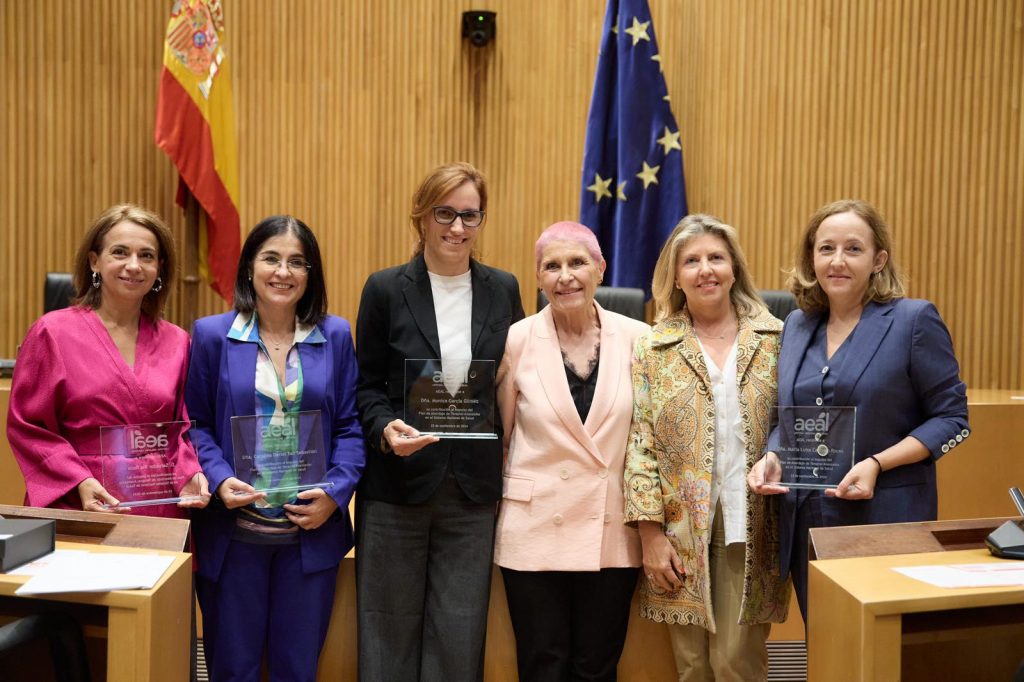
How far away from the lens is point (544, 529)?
2.30 m

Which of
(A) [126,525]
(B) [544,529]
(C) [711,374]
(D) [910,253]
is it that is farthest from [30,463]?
(D) [910,253]

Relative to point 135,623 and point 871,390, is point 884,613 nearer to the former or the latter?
point 871,390

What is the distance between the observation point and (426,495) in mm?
2307

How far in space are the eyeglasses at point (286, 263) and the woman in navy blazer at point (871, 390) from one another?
51.5 inches

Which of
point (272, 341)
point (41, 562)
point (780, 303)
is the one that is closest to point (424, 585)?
point (272, 341)

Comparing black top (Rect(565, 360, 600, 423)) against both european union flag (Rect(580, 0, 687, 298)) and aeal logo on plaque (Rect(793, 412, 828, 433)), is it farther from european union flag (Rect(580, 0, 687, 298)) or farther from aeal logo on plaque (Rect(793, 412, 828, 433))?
european union flag (Rect(580, 0, 687, 298))

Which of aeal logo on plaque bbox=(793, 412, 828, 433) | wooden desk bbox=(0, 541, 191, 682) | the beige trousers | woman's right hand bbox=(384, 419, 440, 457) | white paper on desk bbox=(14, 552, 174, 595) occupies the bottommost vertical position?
the beige trousers

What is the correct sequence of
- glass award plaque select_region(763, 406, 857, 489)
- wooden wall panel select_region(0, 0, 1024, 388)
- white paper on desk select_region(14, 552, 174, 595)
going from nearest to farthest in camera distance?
white paper on desk select_region(14, 552, 174, 595), glass award plaque select_region(763, 406, 857, 489), wooden wall panel select_region(0, 0, 1024, 388)

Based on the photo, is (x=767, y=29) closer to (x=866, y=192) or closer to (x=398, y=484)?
(x=866, y=192)

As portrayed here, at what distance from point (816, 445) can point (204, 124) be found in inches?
153

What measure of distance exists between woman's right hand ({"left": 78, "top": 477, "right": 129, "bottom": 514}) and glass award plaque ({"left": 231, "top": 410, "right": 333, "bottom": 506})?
304mm

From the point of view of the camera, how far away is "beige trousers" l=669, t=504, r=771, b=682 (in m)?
2.29

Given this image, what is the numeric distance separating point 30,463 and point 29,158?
3435 millimetres

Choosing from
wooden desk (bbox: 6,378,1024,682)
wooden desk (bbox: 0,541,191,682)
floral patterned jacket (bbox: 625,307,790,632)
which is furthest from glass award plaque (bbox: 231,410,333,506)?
wooden desk (bbox: 6,378,1024,682)
